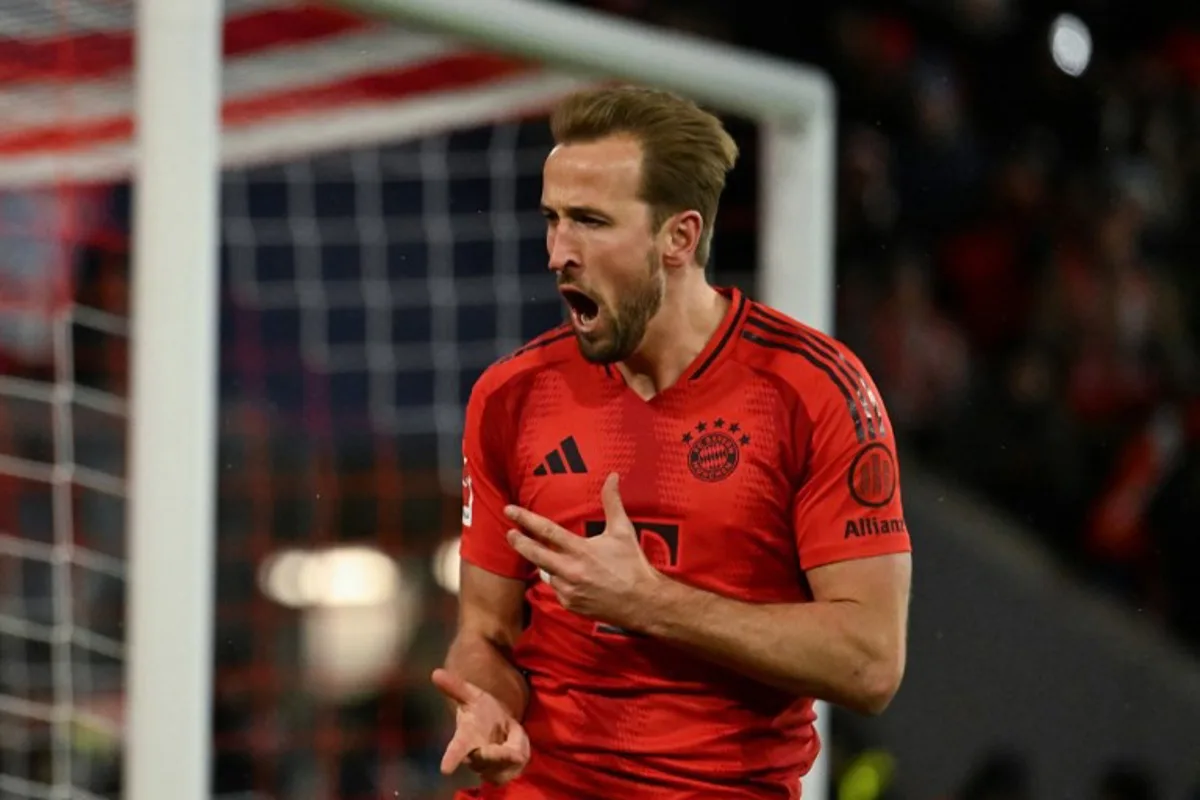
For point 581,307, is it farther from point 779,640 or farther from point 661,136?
point 779,640

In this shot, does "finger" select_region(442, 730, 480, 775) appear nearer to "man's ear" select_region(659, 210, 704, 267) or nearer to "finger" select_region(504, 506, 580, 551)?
"finger" select_region(504, 506, 580, 551)

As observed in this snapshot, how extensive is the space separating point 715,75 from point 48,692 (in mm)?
5708

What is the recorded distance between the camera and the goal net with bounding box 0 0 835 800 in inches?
177

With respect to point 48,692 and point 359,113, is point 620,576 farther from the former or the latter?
point 48,692

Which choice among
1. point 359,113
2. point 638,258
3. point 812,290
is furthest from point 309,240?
point 638,258

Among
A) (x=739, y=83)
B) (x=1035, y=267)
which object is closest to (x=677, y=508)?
(x=739, y=83)

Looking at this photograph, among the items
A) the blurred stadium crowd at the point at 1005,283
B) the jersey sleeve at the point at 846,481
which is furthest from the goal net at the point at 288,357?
the jersey sleeve at the point at 846,481

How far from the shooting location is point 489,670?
9.43 feet

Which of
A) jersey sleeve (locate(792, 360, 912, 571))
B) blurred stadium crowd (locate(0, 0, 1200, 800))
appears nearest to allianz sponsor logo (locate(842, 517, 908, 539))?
jersey sleeve (locate(792, 360, 912, 571))

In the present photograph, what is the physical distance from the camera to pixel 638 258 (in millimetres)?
2699

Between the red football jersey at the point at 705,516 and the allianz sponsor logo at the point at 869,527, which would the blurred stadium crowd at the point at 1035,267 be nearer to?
the red football jersey at the point at 705,516

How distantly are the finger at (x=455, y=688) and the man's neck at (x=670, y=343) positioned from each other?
54 cm

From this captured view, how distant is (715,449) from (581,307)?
0.30 meters

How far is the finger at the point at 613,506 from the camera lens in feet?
8.29
